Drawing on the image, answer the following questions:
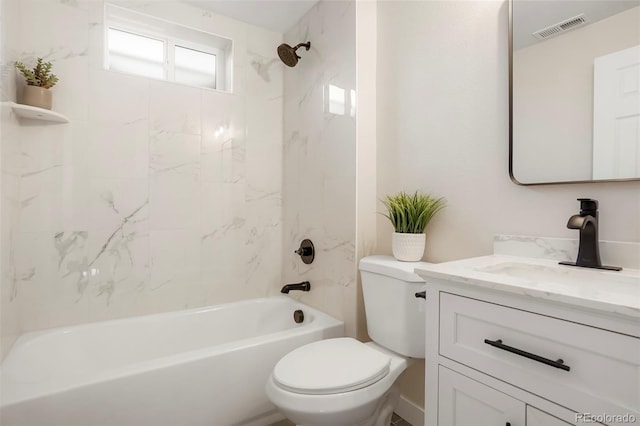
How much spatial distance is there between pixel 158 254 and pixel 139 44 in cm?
134

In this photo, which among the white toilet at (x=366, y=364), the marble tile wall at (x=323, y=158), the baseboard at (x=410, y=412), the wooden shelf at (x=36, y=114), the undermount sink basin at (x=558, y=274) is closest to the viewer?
the undermount sink basin at (x=558, y=274)

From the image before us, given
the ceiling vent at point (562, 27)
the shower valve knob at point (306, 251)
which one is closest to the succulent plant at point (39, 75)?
the shower valve knob at point (306, 251)

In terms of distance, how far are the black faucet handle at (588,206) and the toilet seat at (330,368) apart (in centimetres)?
86

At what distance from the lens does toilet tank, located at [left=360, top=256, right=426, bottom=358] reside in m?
1.34

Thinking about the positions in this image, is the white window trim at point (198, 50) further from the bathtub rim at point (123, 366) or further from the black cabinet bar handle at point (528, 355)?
the black cabinet bar handle at point (528, 355)

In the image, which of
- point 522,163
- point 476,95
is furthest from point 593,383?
point 476,95

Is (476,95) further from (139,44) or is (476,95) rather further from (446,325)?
(139,44)

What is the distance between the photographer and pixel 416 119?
1.69 metres

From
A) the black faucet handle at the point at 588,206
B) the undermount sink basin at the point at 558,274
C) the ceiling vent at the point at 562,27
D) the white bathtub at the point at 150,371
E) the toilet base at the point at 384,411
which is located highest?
the ceiling vent at the point at 562,27

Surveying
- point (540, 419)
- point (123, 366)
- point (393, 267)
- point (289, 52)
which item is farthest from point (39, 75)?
point (540, 419)

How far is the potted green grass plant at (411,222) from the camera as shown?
1.52m

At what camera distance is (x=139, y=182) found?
1930mm

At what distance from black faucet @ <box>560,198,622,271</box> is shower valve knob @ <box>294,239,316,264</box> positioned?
137 cm

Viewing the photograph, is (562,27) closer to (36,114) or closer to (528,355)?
(528,355)
